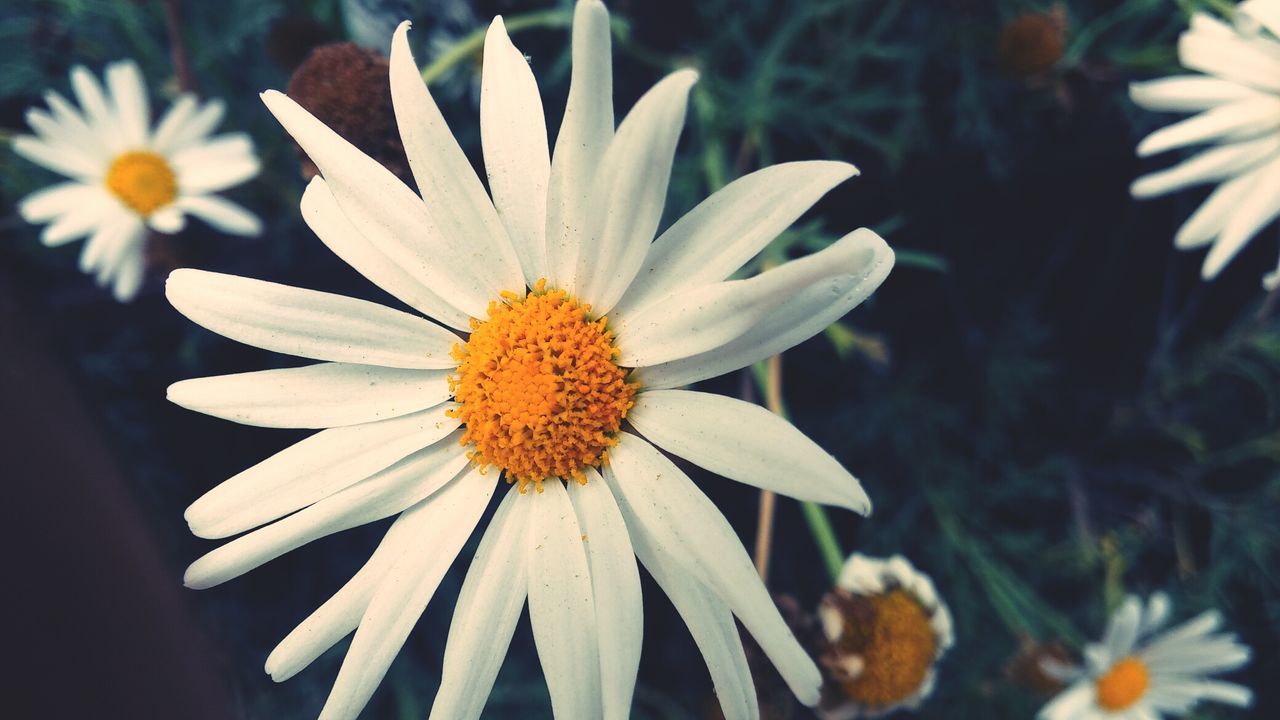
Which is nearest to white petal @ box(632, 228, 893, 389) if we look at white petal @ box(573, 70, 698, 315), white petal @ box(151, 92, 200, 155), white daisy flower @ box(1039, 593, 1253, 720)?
white petal @ box(573, 70, 698, 315)

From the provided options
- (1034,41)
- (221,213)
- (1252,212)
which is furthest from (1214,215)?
(221,213)

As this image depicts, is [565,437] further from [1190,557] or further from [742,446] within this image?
[1190,557]

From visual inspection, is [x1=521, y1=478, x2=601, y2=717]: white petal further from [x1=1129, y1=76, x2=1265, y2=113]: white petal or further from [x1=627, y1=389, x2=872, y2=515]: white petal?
[x1=1129, y1=76, x2=1265, y2=113]: white petal

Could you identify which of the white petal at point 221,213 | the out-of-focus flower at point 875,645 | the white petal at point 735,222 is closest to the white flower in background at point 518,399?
the white petal at point 735,222

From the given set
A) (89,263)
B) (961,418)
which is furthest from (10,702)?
(961,418)

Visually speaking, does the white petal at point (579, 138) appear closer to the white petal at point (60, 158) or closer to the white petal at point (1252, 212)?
the white petal at point (1252, 212)

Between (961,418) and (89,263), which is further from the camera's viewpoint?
(961,418)

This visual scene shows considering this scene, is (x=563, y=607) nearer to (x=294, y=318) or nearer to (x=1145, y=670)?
(x=294, y=318)
